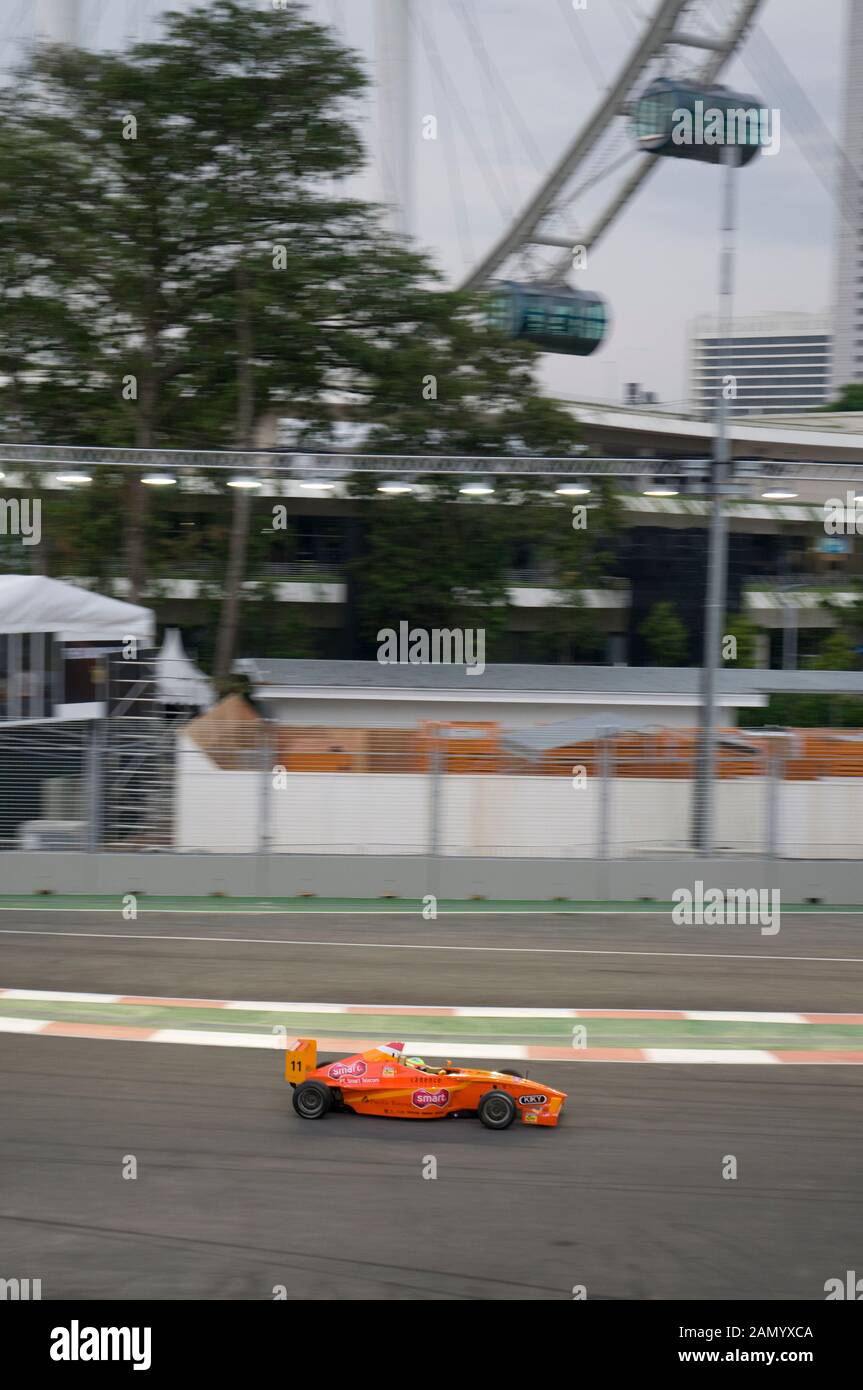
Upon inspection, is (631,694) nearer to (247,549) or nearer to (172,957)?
(247,549)

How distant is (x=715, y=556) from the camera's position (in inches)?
699

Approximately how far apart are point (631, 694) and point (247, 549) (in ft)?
33.5

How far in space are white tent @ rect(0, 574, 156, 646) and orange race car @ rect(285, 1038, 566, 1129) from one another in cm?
1233

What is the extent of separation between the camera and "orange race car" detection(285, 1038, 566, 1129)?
27.6 ft

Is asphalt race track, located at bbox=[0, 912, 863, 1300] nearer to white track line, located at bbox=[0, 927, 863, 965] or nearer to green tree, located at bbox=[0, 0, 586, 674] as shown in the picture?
white track line, located at bbox=[0, 927, 863, 965]

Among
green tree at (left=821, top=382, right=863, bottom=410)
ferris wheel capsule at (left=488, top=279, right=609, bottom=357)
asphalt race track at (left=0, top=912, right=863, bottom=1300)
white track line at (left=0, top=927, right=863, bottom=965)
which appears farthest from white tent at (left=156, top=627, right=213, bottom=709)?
green tree at (left=821, top=382, right=863, bottom=410)

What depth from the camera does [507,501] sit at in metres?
32.7

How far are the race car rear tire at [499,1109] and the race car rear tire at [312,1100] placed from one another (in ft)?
3.18

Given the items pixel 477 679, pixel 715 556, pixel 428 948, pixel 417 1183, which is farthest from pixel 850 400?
pixel 417 1183

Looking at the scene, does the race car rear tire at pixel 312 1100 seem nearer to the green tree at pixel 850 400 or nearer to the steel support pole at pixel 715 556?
the steel support pole at pixel 715 556

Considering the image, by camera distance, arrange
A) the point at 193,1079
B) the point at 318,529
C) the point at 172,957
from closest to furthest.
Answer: the point at 193,1079 → the point at 172,957 → the point at 318,529

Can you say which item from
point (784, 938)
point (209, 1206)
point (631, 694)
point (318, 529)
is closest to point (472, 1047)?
point (209, 1206)

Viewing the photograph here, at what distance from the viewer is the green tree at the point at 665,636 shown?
163 feet

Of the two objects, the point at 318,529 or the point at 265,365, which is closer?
the point at 265,365
